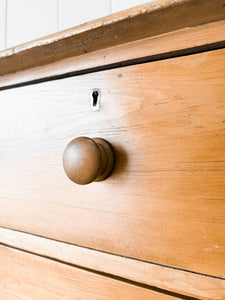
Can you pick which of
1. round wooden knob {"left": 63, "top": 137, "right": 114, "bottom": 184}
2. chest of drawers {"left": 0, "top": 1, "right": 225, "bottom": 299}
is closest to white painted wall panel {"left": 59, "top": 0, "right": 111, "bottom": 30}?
chest of drawers {"left": 0, "top": 1, "right": 225, "bottom": 299}

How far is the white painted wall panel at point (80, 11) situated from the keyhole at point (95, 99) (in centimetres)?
39

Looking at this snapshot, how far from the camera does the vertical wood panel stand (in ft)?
2.51

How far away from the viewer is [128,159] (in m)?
0.31

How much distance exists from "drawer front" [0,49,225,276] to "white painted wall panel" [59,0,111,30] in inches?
14.2

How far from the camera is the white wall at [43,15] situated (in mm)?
666

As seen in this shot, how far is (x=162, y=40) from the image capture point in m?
0.29

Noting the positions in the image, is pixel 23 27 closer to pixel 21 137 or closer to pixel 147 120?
pixel 21 137

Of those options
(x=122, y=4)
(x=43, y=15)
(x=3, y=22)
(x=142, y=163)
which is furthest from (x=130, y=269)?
(x=3, y=22)

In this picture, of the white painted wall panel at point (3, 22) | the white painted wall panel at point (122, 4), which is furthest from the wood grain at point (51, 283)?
the white painted wall panel at point (3, 22)

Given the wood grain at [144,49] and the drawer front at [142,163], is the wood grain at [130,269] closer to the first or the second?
the drawer front at [142,163]

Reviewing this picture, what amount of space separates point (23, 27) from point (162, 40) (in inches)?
25.1

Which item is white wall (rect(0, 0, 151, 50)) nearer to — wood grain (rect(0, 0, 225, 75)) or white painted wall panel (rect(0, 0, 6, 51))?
white painted wall panel (rect(0, 0, 6, 51))

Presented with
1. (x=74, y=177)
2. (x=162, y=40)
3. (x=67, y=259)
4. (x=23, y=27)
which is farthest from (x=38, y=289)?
(x=23, y=27)

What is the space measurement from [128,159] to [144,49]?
115 mm
